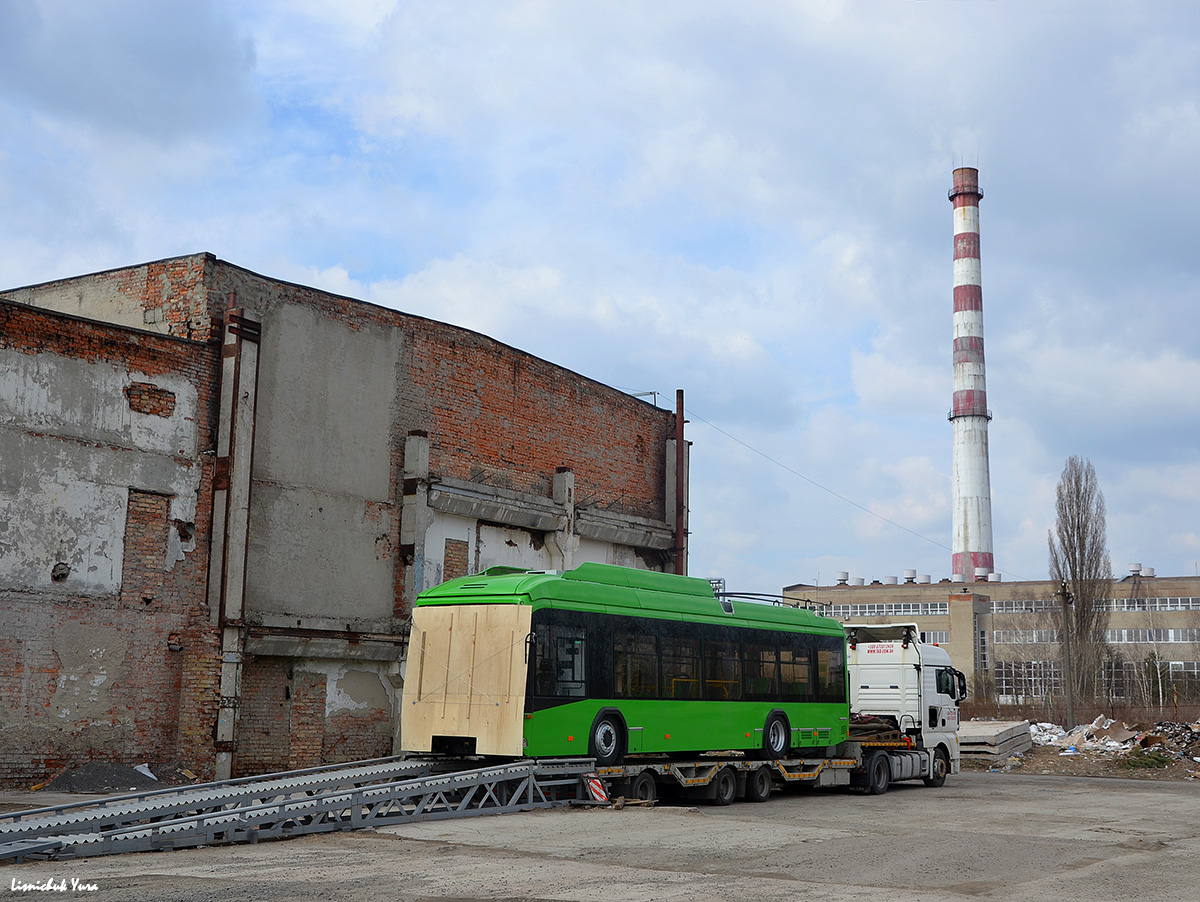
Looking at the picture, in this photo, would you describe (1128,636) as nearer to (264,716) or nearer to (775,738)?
(775,738)

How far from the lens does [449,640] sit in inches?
656

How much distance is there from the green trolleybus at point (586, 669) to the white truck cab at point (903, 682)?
203 inches

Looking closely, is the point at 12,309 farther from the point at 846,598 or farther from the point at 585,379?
the point at 846,598

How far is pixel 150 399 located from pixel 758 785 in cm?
1177

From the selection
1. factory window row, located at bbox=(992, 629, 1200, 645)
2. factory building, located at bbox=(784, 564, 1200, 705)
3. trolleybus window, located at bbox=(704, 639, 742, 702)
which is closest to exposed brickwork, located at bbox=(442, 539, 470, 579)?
trolleybus window, located at bbox=(704, 639, 742, 702)

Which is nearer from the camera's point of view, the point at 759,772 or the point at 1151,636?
the point at 759,772

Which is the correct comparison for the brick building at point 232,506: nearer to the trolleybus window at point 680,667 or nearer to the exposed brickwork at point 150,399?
the exposed brickwork at point 150,399

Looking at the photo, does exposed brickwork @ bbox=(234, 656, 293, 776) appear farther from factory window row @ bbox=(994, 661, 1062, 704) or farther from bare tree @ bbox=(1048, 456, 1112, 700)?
factory window row @ bbox=(994, 661, 1062, 704)

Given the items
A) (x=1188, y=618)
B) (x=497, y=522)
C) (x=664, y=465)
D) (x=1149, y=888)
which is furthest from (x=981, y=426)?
(x=1149, y=888)

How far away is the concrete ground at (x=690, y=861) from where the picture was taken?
9672 mm

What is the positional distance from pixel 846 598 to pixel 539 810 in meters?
80.4

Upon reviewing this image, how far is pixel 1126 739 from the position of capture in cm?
3694

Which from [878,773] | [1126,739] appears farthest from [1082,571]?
[878,773]

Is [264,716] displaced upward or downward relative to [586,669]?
downward
